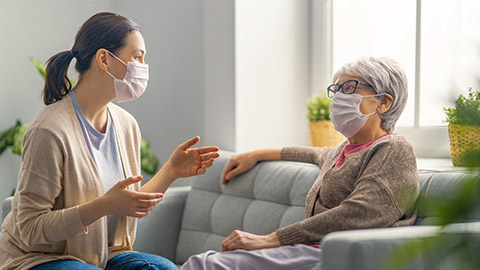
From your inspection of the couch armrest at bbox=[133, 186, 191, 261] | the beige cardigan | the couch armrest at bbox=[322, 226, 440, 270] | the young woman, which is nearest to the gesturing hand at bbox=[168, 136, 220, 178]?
the young woman

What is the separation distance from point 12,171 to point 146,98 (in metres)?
0.90

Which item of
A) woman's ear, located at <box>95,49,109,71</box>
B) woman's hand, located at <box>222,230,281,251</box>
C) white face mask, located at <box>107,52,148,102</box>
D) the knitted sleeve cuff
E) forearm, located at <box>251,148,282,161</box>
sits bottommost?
woman's hand, located at <box>222,230,281,251</box>

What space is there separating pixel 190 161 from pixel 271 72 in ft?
3.42

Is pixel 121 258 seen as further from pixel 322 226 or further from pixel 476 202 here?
pixel 476 202

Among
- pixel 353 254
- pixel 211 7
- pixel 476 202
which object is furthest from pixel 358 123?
pixel 476 202

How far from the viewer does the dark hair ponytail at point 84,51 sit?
5.40 ft

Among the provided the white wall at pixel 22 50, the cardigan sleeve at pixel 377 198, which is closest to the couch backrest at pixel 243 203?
the cardigan sleeve at pixel 377 198

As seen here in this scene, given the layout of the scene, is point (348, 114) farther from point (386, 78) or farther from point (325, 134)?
point (325, 134)

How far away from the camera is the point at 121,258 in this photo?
168 cm

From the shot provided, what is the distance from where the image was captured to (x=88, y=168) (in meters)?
1.57

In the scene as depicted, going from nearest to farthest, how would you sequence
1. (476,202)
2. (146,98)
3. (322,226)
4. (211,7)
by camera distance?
(476,202), (322,226), (211,7), (146,98)

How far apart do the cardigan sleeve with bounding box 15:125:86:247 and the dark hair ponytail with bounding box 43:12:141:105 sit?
19 cm

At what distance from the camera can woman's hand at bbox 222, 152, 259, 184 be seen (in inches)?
85.9

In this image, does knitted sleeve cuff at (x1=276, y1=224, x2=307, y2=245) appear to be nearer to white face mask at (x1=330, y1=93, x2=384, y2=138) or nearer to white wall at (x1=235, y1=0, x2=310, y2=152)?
white face mask at (x1=330, y1=93, x2=384, y2=138)
